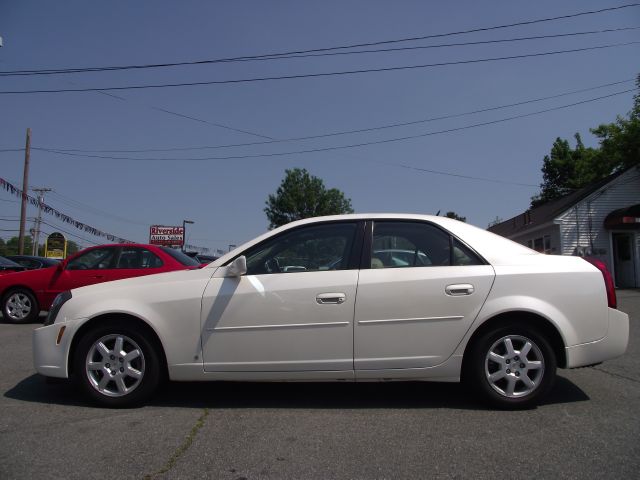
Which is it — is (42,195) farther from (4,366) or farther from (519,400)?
(519,400)

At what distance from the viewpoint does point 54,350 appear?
417 centimetres

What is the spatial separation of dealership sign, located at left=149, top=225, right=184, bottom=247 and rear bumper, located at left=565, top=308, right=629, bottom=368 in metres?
37.7

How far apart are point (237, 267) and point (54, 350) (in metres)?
1.67

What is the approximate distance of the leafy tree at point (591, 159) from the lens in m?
24.4

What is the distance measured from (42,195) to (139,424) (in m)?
58.4

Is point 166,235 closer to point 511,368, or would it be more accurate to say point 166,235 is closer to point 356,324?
point 356,324

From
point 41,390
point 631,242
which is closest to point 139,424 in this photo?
point 41,390

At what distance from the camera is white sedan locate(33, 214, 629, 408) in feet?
12.9

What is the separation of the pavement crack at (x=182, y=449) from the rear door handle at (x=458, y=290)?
6.85 feet

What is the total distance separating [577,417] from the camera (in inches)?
150

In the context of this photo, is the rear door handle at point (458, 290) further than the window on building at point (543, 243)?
No

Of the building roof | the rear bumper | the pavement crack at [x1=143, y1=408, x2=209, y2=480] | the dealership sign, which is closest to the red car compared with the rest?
the pavement crack at [x1=143, y1=408, x2=209, y2=480]

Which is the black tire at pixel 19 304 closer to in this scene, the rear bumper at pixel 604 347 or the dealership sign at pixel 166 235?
the rear bumper at pixel 604 347

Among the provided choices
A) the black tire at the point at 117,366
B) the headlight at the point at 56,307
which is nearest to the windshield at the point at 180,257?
the headlight at the point at 56,307
